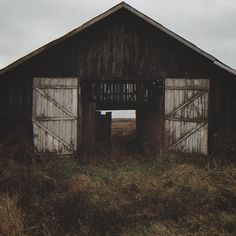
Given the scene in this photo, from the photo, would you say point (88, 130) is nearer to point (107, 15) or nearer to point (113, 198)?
point (107, 15)

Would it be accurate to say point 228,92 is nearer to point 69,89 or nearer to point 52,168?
point 69,89

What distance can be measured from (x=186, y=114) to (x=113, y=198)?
5.51 m

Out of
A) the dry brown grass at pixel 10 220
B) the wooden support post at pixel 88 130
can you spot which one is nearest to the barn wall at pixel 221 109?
the wooden support post at pixel 88 130

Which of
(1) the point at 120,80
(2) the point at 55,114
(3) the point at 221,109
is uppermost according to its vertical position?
(1) the point at 120,80

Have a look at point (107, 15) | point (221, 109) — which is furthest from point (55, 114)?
point (221, 109)

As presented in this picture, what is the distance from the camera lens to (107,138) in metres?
14.8

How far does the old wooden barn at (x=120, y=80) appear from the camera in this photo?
11094 millimetres

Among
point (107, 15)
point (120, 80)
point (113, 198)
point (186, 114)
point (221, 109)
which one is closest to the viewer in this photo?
point (113, 198)

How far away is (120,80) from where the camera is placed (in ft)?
39.0

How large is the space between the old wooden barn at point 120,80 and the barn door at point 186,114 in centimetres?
3

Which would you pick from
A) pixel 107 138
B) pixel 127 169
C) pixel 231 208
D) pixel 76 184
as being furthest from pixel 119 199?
Result: pixel 107 138

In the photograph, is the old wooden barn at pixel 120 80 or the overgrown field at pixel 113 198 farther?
the old wooden barn at pixel 120 80

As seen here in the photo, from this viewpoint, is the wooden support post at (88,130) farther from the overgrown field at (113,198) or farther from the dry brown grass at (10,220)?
the dry brown grass at (10,220)

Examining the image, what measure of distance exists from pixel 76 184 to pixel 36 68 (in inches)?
180
